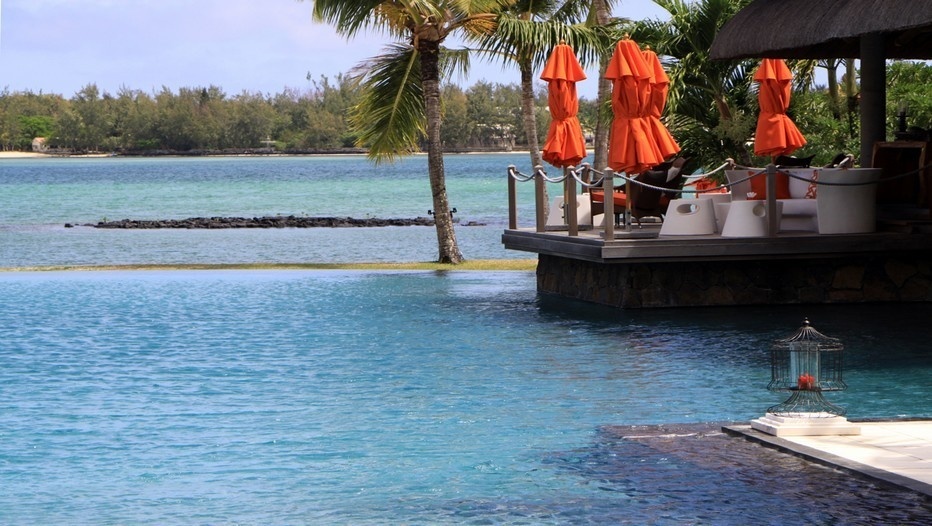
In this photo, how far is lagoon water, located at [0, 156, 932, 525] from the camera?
7.21 m

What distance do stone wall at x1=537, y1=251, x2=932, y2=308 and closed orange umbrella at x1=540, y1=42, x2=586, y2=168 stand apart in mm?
3663

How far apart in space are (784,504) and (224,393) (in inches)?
218

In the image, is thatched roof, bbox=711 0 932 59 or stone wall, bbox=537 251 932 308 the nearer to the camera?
thatched roof, bbox=711 0 932 59

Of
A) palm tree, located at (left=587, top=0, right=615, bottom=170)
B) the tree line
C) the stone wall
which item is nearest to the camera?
the stone wall

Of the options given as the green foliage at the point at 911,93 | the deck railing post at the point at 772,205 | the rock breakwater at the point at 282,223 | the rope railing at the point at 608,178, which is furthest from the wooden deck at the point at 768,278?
the rock breakwater at the point at 282,223

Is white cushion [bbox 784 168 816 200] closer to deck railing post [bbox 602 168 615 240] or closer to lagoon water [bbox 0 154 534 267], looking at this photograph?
deck railing post [bbox 602 168 615 240]

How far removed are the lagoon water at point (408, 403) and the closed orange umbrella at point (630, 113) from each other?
70.7 inches

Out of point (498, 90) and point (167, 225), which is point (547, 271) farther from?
point (498, 90)

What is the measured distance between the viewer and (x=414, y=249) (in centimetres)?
3866

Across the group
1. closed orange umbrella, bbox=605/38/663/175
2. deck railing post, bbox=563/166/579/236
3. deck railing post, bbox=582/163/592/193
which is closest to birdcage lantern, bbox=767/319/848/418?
closed orange umbrella, bbox=605/38/663/175

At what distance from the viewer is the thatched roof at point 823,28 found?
13.6 m

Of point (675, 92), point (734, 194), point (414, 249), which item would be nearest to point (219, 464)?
point (734, 194)

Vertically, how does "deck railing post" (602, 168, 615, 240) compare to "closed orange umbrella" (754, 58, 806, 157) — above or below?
below

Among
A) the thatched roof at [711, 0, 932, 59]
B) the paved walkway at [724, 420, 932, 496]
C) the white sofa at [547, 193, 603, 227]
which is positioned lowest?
the paved walkway at [724, 420, 932, 496]
